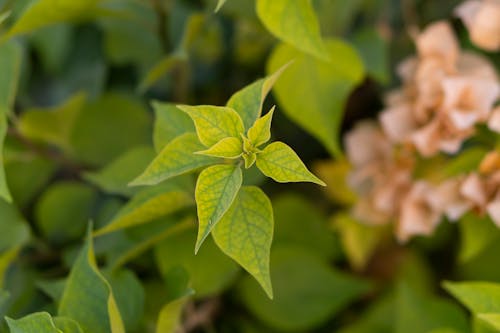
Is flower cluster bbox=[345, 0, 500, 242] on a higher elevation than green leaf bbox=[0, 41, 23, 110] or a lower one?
lower

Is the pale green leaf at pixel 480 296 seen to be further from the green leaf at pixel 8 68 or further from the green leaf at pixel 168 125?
the green leaf at pixel 8 68

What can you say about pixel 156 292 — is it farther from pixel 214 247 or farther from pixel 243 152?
pixel 243 152

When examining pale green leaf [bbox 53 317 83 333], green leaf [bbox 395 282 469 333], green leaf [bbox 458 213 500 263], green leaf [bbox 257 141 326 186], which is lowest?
green leaf [bbox 395 282 469 333]

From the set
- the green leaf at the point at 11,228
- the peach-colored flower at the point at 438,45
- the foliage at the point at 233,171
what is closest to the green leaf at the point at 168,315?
the foliage at the point at 233,171

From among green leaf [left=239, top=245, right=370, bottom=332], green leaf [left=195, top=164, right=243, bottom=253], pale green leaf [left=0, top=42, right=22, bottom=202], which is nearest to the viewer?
green leaf [left=195, top=164, right=243, bottom=253]

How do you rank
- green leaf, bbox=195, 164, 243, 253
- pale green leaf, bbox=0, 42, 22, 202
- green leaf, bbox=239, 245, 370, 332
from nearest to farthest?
green leaf, bbox=195, 164, 243, 253 < pale green leaf, bbox=0, 42, 22, 202 < green leaf, bbox=239, 245, 370, 332

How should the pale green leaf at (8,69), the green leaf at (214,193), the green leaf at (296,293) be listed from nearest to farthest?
the green leaf at (214,193) < the pale green leaf at (8,69) < the green leaf at (296,293)

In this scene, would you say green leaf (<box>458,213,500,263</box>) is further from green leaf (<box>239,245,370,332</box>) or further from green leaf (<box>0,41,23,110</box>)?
green leaf (<box>0,41,23,110</box>)

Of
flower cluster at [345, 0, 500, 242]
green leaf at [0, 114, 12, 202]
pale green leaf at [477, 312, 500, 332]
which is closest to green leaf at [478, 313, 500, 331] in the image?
pale green leaf at [477, 312, 500, 332]
